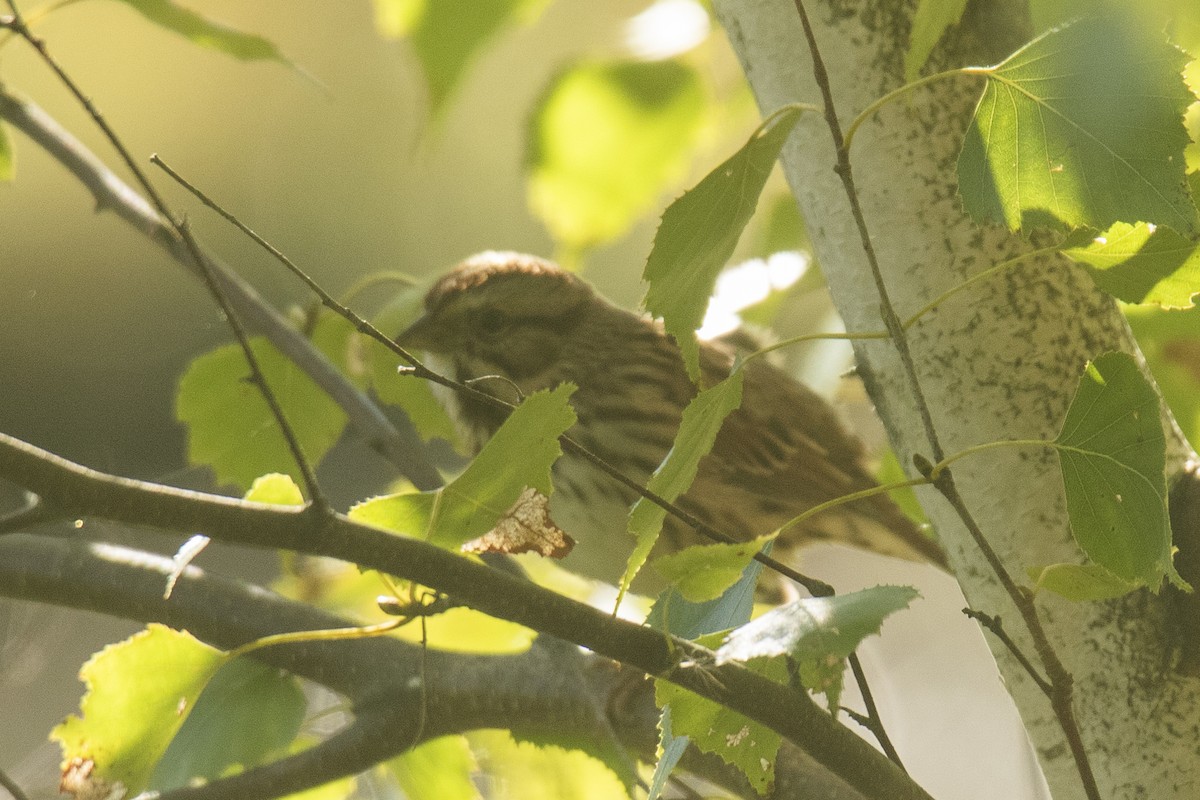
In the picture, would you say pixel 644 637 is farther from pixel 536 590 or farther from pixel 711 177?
pixel 711 177

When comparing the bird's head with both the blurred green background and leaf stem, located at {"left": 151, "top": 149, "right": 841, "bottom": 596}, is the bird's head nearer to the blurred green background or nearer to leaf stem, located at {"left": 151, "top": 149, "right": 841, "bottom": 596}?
the blurred green background

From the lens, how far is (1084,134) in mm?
474

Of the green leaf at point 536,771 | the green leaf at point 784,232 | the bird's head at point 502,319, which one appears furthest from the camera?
the bird's head at point 502,319

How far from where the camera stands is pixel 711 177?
0.52 metres

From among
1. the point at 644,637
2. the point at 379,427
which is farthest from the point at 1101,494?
the point at 379,427

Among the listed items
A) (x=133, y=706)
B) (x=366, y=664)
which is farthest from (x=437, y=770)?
(x=133, y=706)

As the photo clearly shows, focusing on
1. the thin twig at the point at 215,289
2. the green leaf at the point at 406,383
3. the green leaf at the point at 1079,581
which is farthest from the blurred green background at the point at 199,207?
the green leaf at the point at 1079,581

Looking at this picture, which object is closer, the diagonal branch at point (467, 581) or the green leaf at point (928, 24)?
the diagonal branch at point (467, 581)

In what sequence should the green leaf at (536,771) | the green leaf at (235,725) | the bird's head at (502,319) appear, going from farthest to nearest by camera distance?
1. the bird's head at (502,319)
2. the green leaf at (536,771)
3. the green leaf at (235,725)

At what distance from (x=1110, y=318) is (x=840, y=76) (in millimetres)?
182

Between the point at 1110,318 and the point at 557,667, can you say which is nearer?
the point at 1110,318

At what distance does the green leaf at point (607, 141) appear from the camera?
0.98m

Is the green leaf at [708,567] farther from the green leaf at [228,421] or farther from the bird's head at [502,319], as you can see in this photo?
the bird's head at [502,319]

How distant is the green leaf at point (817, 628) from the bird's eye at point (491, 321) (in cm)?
84
